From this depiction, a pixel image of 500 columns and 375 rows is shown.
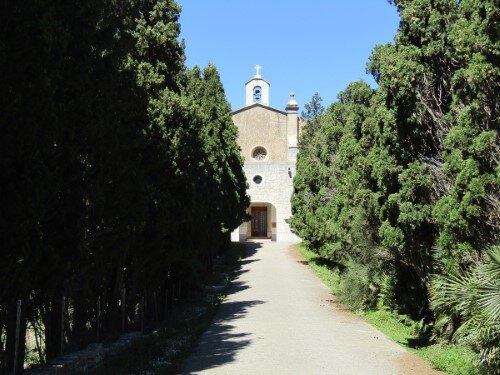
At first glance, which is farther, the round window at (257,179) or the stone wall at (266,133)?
the stone wall at (266,133)

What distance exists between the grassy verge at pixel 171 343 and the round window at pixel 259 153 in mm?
30708

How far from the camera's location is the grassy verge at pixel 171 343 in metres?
8.84

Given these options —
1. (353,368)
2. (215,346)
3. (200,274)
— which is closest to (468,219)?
(353,368)

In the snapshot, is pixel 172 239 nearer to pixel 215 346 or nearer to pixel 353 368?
pixel 215 346

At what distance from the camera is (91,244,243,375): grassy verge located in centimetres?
884

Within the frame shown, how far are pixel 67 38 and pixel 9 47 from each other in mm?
932

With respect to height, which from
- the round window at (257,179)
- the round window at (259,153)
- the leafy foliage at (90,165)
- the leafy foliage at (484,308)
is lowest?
the leafy foliage at (484,308)

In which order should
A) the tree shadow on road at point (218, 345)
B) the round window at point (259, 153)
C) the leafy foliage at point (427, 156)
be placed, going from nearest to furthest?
the leafy foliage at point (427, 156), the tree shadow on road at point (218, 345), the round window at point (259, 153)

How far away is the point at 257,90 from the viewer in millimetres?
50781

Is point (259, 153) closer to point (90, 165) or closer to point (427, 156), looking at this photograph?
point (427, 156)

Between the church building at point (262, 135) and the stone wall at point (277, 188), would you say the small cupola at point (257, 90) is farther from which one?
the stone wall at point (277, 188)

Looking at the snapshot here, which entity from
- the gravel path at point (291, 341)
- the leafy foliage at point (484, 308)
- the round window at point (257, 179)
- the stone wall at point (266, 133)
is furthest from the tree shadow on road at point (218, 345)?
the stone wall at point (266, 133)

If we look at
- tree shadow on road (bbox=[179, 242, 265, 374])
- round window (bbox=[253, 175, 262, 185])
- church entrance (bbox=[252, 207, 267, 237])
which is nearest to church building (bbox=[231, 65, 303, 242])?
church entrance (bbox=[252, 207, 267, 237])

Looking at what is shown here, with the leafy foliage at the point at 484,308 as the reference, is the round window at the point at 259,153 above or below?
above
